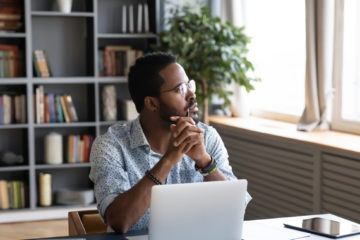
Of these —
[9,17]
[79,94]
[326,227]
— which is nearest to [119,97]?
[79,94]

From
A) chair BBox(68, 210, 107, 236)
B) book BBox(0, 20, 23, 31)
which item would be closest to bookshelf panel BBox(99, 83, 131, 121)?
book BBox(0, 20, 23, 31)

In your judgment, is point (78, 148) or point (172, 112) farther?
point (78, 148)

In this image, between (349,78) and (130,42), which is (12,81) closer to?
(130,42)

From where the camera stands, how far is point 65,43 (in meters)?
5.35

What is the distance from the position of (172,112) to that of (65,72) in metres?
3.25

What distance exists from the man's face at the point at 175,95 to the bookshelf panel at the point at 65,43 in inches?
119

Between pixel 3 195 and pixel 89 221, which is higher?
pixel 89 221

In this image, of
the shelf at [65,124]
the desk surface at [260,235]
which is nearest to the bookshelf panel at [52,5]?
the shelf at [65,124]

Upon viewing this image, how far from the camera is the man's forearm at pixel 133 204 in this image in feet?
6.87

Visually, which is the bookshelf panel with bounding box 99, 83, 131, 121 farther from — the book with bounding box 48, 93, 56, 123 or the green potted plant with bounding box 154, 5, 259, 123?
the green potted plant with bounding box 154, 5, 259, 123

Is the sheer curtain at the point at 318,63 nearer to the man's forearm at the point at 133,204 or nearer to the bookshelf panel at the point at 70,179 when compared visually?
the bookshelf panel at the point at 70,179

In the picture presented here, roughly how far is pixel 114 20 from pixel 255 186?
79.7 inches

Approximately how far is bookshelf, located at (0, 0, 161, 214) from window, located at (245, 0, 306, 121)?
0.89m

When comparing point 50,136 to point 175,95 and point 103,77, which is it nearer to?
point 103,77
